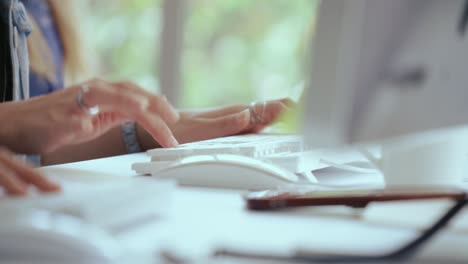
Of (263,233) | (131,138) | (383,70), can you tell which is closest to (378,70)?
(383,70)

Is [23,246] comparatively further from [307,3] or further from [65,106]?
[307,3]

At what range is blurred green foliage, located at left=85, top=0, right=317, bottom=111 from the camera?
3488mm

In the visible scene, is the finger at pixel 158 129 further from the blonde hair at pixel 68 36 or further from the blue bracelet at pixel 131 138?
the blonde hair at pixel 68 36

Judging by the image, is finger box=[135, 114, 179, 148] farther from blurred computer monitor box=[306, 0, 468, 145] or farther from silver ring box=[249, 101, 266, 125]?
blurred computer monitor box=[306, 0, 468, 145]

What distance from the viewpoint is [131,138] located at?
1.25m

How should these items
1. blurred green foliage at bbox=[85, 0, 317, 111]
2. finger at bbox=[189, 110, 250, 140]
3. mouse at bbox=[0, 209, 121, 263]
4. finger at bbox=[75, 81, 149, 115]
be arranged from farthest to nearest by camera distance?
blurred green foliage at bbox=[85, 0, 317, 111] < finger at bbox=[189, 110, 250, 140] < finger at bbox=[75, 81, 149, 115] < mouse at bbox=[0, 209, 121, 263]

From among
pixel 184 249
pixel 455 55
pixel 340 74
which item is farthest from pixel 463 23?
pixel 184 249

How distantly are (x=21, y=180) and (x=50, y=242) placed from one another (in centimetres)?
16

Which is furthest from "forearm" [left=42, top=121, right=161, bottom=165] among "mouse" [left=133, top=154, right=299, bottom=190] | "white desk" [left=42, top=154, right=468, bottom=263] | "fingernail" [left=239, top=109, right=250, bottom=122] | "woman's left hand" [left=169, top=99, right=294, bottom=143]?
"white desk" [left=42, top=154, right=468, bottom=263]

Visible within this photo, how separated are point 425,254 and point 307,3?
3050 mm

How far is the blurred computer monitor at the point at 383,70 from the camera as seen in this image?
48 centimetres

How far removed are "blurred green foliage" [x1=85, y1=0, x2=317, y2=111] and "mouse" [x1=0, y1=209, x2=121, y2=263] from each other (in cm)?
299

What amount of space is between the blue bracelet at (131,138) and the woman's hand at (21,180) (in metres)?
0.64

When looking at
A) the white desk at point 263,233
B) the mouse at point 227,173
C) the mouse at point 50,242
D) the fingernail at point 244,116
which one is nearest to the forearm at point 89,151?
the fingernail at point 244,116
